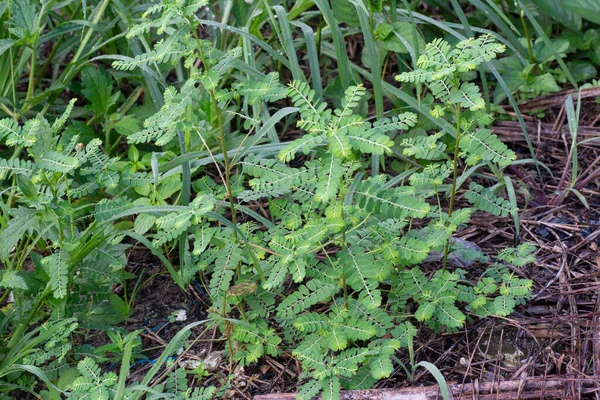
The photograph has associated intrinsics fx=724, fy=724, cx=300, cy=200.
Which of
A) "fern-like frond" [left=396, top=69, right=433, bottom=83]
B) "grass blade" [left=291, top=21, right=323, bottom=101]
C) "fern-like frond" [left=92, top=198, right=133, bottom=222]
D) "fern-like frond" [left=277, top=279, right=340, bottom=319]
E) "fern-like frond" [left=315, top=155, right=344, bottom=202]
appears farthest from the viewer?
"grass blade" [left=291, top=21, right=323, bottom=101]

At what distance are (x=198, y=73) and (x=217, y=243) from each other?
450 mm

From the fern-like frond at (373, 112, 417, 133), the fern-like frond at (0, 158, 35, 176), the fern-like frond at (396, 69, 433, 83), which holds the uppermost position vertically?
the fern-like frond at (396, 69, 433, 83)

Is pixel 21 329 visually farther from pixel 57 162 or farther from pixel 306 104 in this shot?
pixel 306 104

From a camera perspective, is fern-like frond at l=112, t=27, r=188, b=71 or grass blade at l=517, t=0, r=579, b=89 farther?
grass blade at l=517, t=0, r=579, b=89

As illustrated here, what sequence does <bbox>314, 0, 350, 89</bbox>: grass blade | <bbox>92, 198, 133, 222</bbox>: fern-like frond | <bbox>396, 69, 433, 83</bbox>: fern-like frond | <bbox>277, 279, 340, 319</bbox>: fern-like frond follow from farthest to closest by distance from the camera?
1. <bbox>314, 0, 350, 89</bbox>: grass blade
2. <bbox>92, 198, 133, 222</bbox>: fern-like frond
3. <bbox>277, 279, 340, 319</bbox>: fern-like frond
4. <bbox>396, 69, 433, 83</bbox>: fern-like frond

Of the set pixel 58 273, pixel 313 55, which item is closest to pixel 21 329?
pixel 58 273

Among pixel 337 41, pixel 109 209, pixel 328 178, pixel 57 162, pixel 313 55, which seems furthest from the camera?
pixel 313 55

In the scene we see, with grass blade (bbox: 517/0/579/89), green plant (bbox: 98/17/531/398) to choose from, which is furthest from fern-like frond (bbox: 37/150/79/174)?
grass blade (bbox: 517/0/579/89)

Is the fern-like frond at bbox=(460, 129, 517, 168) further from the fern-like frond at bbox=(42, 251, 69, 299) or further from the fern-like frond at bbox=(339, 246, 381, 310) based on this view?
the fern-like frond at bbox=(42, 251, 69, 299)

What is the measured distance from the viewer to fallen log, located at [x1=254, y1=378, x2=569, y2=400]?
1728 mm

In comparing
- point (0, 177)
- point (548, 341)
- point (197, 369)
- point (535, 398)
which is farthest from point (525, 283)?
point (0, 177)

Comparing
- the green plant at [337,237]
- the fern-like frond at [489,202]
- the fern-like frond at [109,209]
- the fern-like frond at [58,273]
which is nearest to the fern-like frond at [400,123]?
the green plant at [337,237]

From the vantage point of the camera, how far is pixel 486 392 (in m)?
1.76

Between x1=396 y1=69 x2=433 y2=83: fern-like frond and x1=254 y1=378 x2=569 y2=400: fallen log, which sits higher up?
x1=396 y1=69 x2=433 y2=83: fern-like frond
